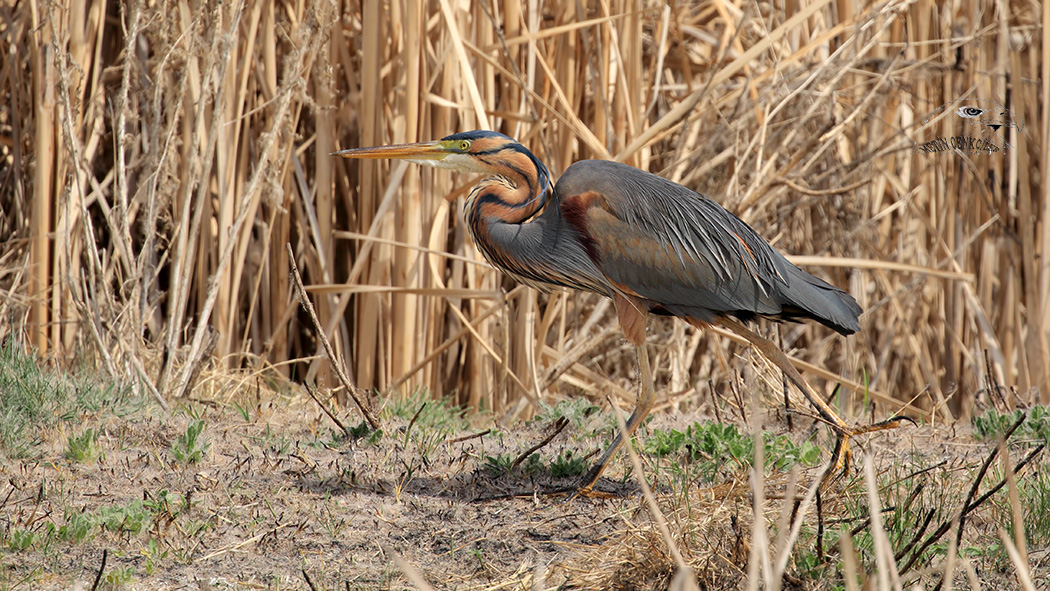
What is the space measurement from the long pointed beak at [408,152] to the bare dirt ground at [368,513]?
90cm

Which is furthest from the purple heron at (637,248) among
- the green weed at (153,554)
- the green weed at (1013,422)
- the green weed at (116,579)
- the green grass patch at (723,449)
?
the green weed at (116,579)

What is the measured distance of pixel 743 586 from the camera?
7.84 ft

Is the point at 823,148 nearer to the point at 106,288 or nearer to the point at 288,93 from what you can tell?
the point at 288,93

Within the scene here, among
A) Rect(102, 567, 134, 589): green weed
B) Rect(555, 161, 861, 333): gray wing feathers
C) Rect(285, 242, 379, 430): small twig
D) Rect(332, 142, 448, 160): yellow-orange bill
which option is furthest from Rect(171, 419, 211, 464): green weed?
Rect(555, 161, 861, 333): gray wing feathers

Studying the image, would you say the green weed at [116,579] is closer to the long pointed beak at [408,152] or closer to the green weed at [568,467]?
the green weed at [568,467]

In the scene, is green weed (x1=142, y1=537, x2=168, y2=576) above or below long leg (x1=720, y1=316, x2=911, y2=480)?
below

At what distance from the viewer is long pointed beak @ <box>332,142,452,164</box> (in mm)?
3377

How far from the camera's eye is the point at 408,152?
11.2 feet

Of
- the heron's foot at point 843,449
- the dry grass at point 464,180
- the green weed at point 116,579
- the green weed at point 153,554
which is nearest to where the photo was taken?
the green weed at point 116,579

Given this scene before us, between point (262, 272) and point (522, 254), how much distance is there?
1.66 meters

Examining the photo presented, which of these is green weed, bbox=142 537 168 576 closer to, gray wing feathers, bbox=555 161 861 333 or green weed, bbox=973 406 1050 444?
gray wing feathers, bbox=555 161 861 333

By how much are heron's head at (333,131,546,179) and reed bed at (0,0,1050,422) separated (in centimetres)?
72

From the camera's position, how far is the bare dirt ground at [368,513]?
8.04 ft

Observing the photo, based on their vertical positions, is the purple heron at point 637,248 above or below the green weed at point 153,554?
above
